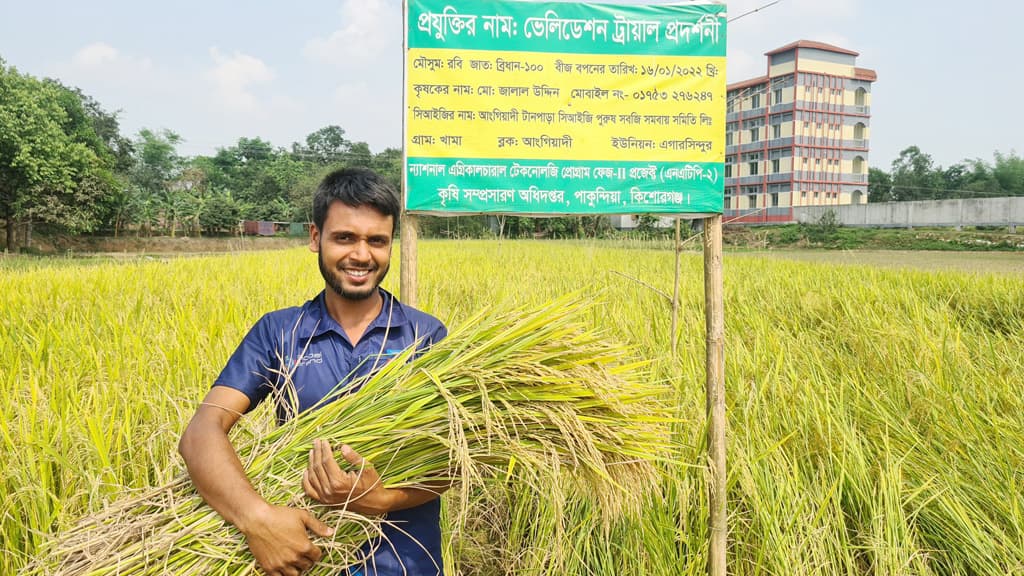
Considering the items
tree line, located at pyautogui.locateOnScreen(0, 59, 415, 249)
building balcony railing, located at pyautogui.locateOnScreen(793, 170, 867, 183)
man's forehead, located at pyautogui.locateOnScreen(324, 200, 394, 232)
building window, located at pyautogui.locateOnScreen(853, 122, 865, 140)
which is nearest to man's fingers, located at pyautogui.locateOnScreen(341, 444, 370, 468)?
man's forehead, located at pyautogui.locateOnScreen(324, 200, 394, 232)

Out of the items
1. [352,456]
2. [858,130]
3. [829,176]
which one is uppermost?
[858,130]

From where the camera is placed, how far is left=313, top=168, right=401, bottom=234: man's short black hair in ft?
4.66

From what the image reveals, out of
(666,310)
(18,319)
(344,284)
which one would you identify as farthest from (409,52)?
(18,319)

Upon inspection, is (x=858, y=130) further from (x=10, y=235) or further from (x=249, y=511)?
(x=10, y=235)

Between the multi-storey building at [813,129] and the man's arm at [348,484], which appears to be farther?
the multi-storey building at [813,129]

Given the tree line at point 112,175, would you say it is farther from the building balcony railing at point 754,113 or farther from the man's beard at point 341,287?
the building balcony railing at point 754,113

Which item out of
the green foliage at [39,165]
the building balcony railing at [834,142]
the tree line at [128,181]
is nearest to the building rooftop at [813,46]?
the building balcony railing at [834,142]

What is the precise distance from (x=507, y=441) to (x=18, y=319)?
463 centimetres

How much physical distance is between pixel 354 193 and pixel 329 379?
45 centimetres

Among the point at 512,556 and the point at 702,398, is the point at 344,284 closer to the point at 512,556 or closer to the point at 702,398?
the point at 512,556

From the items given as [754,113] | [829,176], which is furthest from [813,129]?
[754,113]

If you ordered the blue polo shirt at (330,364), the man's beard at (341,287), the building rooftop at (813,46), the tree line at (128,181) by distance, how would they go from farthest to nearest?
the building rooftop at (813,46) < the tree line at (128,181) < the man's beard at (341,287) < the blue polo shirt at (330,364)

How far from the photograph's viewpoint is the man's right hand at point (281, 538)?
1.10 meters

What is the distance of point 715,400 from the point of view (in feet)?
6.30
